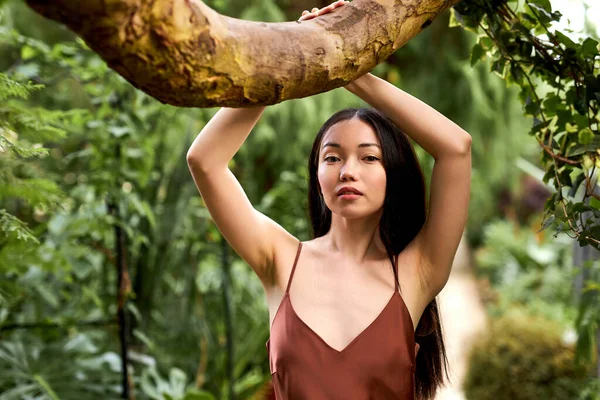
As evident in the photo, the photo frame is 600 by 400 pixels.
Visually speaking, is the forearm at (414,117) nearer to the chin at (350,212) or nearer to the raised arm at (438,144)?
the raised arm at (438,144)

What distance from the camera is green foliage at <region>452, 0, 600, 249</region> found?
1.34m

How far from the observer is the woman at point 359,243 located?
139 cm

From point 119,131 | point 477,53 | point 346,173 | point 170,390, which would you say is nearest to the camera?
point 346,173

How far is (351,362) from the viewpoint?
139cm

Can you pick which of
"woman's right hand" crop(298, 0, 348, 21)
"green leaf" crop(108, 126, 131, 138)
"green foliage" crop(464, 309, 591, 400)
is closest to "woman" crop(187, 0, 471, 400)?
"woman's right hand" crop(298, 0, 348, 21)

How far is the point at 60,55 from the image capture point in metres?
2.47

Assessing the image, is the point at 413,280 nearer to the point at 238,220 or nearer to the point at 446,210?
the point at 446,210

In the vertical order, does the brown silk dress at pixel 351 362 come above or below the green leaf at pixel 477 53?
below

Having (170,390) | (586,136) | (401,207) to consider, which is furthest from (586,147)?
(170,390)

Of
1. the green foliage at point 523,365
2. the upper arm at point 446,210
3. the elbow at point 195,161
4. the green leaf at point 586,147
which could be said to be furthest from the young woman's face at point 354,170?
the green foliage at point 523,365

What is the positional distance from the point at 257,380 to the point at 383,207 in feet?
7.51

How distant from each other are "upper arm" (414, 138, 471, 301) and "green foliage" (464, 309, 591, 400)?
3.19 metres

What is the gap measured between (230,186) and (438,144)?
417 mm

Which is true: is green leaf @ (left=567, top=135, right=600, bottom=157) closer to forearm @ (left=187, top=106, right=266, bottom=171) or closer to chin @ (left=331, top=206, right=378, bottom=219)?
chin @ (left=331, top=206, right=378, bottom=219)
